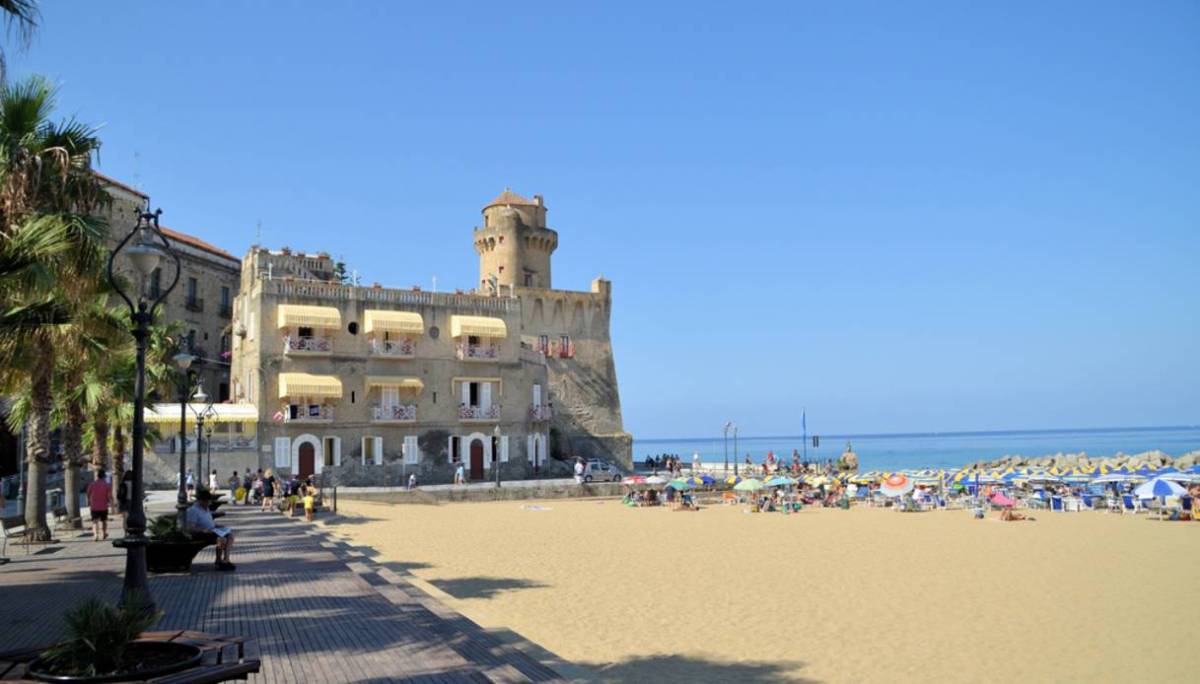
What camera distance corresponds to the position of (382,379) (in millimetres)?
38562

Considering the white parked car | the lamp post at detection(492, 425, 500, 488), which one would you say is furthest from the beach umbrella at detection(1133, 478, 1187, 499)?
the lamp post at detection(492, 425, 500, 488)

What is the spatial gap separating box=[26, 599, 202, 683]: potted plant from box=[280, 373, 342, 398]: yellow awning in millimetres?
31965

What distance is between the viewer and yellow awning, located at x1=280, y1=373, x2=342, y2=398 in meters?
36.2

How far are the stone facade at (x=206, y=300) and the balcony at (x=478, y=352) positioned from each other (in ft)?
38.3

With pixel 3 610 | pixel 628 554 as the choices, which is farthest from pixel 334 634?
pixel 628 554

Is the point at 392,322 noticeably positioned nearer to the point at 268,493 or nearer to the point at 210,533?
the point at 268,493

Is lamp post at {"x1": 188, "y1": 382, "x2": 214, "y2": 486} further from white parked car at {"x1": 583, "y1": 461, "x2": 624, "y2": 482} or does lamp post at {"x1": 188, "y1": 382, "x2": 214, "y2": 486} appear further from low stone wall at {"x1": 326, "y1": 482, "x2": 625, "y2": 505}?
white parked car at {"x1": 583, "y1": 461, "x2": 624, "y2": 482}

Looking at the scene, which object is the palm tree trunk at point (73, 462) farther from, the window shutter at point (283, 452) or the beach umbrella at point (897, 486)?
the beach umbrella at point (897, 486)

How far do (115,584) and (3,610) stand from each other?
1.90 meters

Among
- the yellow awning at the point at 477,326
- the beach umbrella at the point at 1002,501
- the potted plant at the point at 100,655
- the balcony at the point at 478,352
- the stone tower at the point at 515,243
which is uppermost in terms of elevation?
the stone tower at the point at 515,243

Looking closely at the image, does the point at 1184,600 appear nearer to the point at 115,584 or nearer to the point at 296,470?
the point at 115,584

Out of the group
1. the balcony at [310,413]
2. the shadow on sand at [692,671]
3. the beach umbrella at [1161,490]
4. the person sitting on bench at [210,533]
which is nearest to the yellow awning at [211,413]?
the balcony at [310,413]

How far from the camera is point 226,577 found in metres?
12.4

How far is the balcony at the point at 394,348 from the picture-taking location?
3891 centimetres
